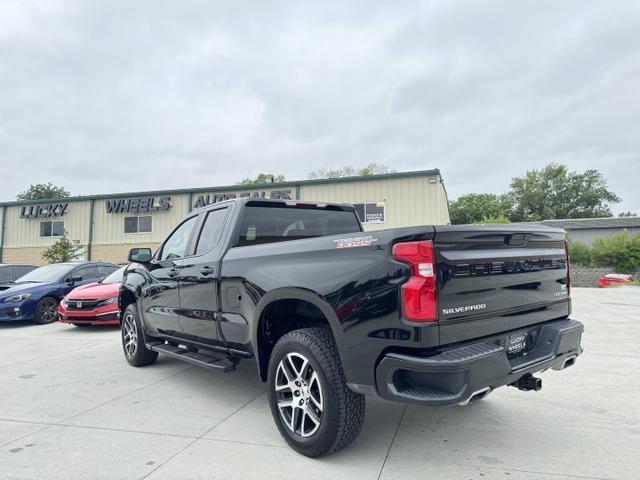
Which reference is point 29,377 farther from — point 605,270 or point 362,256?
point 605,270

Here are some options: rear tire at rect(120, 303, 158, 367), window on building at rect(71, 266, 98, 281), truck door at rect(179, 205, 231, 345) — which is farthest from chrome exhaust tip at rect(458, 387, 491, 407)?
window on building at rect(71, 266, 98, 281)

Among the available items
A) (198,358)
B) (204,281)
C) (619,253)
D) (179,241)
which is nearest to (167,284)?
(179,241)

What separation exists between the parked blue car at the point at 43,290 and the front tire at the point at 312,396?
30.2ft

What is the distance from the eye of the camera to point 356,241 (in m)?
2.80

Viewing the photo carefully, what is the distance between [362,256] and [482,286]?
0.76 metres

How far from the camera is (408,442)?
3250mm

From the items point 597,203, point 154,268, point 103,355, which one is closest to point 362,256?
point 154,268

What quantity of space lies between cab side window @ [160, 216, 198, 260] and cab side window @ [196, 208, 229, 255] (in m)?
0.28

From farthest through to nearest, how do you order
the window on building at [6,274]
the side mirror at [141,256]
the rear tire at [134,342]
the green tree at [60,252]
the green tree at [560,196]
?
the green tree at [560,196] < the green tree at [60,252] < the window on building at [6,274] < the rear tire at [134,342] < the side mirror at [141,256]

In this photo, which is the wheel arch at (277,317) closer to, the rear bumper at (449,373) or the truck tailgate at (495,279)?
the rear bumper at (449,373)

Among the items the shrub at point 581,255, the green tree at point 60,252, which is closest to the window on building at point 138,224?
the green tree at point 60,252

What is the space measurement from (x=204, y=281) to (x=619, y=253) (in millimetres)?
27857

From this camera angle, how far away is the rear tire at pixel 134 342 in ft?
18.3

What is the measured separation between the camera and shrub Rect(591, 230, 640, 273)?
24.9 metres
